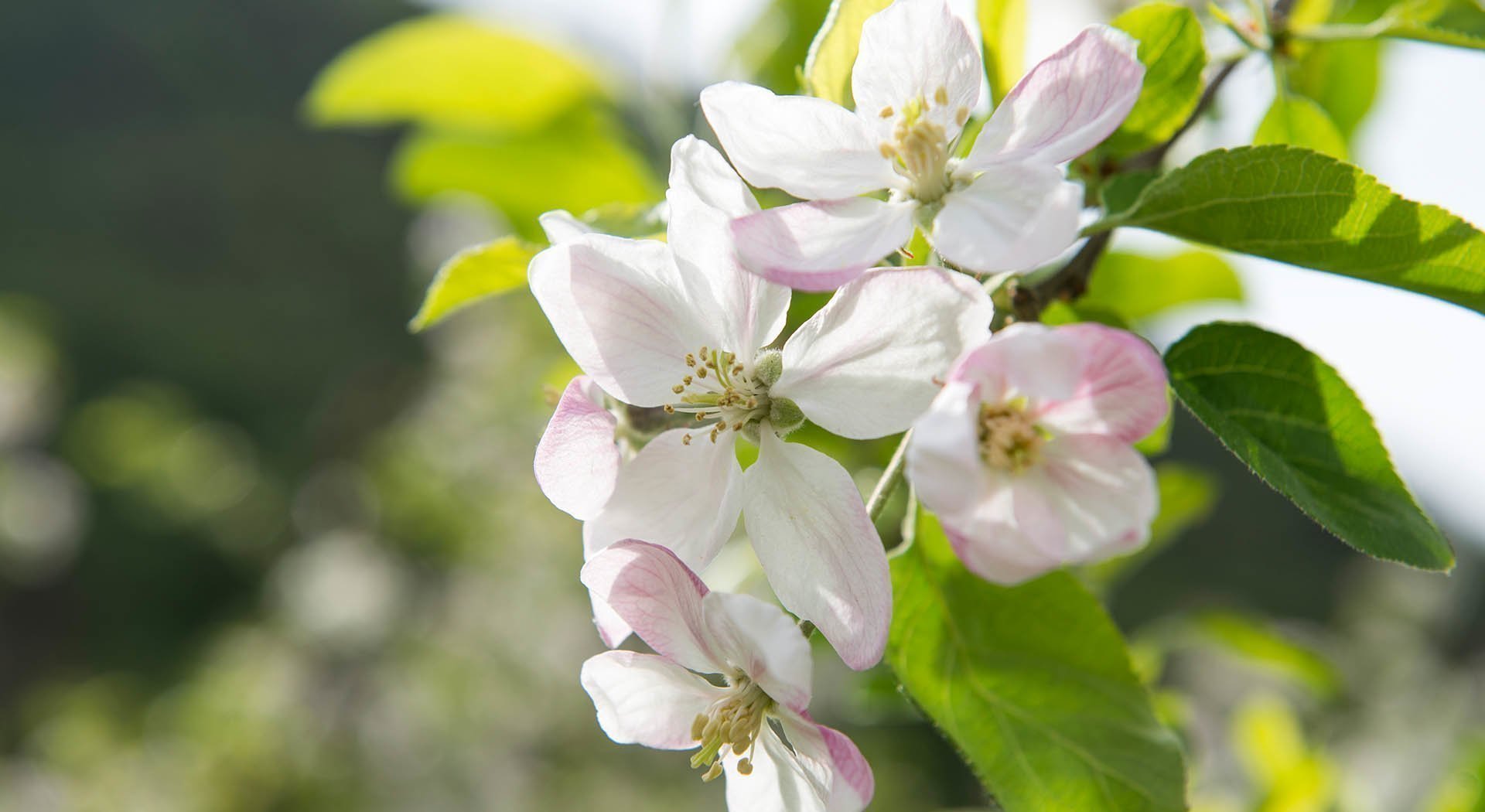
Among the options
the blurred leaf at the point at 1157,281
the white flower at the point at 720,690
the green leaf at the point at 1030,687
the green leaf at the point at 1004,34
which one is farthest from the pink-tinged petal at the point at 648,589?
the blurred leaf at the point at 1157,281

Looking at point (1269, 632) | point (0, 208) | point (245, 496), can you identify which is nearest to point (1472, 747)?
point (1269, 632)

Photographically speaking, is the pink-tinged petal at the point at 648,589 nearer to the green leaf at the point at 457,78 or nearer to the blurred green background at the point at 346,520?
the blurred green background at the point at 346,520

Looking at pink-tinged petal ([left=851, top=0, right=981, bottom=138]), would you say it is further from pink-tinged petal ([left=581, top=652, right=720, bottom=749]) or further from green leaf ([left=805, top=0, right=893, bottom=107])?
pink-tinged petal ([left=581, top=652, right=720, bottom=749])

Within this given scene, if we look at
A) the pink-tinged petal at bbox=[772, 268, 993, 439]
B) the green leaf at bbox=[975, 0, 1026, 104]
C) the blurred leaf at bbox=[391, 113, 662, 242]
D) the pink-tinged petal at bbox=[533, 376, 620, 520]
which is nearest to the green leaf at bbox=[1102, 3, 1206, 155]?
the green leaf at bbox=[975, 0, 1026, 104]

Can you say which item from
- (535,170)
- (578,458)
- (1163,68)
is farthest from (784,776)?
(535,170)

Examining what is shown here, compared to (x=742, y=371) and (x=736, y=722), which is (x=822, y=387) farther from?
(x=736, y=722)

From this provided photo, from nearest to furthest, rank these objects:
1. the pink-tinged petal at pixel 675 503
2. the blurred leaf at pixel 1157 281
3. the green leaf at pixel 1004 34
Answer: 1. the pink-tinged petal at pixel 675 503
2. the green leaf at pixel 1004 34
3. the blurred leaf at pixel 1157 281
